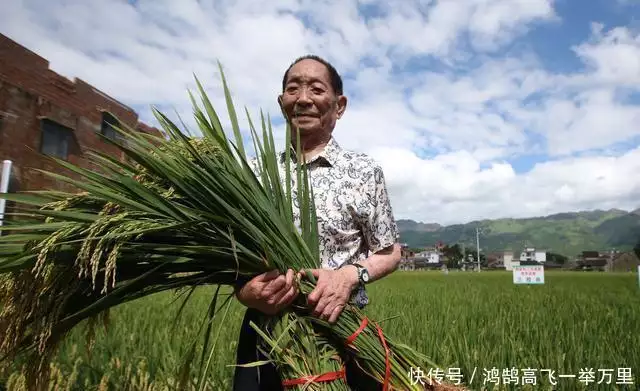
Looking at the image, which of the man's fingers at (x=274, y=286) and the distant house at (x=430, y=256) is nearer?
the man's fingers at (x=274, y=286)

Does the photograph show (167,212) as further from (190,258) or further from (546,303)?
(546,303)

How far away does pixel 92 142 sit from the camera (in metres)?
14.7

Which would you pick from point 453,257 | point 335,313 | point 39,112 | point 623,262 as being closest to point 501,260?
point 453,257

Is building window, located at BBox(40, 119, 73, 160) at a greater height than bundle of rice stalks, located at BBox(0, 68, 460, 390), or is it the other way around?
building window, located at BBox(40, 119, 73, 160)

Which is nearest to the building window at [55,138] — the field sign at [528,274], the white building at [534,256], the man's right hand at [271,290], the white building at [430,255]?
the man's right hand at [271,290]

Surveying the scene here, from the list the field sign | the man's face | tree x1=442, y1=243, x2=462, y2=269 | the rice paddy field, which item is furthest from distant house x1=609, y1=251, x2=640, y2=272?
the man's face

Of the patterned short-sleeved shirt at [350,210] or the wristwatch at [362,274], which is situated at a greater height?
the patterned short-sleeved shirt at [350,210]

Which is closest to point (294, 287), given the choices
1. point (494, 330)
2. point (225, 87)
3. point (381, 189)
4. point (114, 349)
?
point (381, 189)

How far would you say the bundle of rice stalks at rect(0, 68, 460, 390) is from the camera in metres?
1.10

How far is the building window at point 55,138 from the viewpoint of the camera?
41.7ft

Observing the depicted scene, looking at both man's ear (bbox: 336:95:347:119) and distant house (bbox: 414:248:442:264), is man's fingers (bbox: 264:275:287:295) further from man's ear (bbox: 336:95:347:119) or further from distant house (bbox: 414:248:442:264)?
distant house (bbox: 414:248:442:264)

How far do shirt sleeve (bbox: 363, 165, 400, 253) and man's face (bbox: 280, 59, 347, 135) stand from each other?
25 cm

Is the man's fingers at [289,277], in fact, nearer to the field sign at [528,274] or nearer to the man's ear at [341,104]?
the man's ear at [341,104]

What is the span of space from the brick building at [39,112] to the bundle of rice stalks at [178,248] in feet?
32.7
